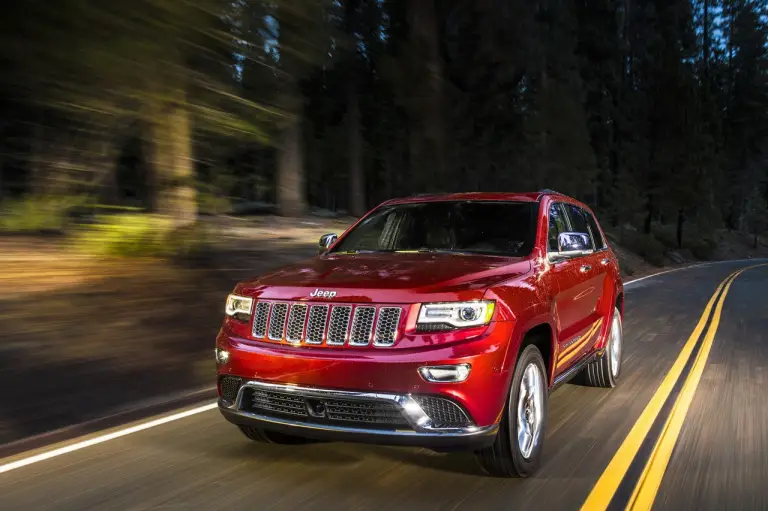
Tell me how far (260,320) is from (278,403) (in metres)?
0.54

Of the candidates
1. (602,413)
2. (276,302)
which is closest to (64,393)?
(276,302)

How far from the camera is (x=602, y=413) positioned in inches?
255

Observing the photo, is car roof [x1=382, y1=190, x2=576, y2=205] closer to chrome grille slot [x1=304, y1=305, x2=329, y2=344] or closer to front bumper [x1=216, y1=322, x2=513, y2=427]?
front bumper [x1=216, y1=322, x2=513, y2=427]

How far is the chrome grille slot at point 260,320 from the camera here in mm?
4738

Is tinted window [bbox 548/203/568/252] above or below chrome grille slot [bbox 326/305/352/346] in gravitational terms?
above

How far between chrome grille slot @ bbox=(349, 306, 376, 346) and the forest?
4504mm

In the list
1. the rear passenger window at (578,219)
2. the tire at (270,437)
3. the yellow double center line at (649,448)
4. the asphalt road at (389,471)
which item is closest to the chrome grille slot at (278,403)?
the asphalt road at (389,471)

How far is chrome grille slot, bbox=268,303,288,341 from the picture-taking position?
465 cm

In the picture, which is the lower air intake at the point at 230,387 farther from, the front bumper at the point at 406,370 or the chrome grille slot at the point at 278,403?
the front bumper at the point at 406,370

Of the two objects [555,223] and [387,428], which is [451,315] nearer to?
[387,428]

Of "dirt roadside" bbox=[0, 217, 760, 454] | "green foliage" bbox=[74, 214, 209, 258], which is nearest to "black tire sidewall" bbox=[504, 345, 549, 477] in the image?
"dirt roadside" bbox=[0, 217, 760, 454]

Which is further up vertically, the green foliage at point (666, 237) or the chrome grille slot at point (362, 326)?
the chrome grille slot at point (362, 326)

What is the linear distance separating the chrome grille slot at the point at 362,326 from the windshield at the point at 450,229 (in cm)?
147

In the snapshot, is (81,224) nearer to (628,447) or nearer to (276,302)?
(276,302)
